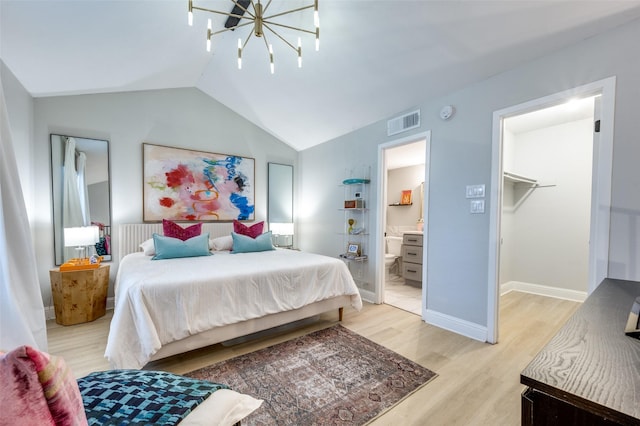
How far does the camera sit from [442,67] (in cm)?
253

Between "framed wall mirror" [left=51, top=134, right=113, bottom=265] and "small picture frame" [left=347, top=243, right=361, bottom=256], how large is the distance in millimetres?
3107

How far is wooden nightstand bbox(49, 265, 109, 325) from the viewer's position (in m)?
2.84

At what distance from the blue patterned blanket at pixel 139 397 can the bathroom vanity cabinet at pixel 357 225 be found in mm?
2903

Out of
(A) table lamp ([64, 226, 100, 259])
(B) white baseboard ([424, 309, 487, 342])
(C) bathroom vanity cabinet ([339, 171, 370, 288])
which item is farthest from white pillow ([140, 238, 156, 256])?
(B) white baseboard ([424, 309, 487, 342])

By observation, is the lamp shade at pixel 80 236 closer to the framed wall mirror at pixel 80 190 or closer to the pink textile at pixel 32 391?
the framed wall mirror at pixel 80 190

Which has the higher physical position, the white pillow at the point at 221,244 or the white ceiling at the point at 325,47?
the white ceiling at the point at 325,47

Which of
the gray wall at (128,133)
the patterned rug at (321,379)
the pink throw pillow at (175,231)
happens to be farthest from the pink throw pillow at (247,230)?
the patterned rug at (321,379)

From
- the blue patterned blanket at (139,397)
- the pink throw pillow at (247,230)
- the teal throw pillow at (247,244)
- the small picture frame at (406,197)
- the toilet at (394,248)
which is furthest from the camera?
the small picture frame at (406,197)

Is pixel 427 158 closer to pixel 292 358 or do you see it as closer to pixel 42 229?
pixel 292 358

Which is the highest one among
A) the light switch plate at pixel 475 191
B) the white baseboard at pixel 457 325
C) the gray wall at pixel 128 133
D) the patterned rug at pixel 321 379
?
the gray wall at pixel 128 133

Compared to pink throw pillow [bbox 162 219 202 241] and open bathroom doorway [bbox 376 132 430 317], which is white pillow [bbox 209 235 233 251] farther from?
open bathroom doorway [bbox 376 132 430 317]

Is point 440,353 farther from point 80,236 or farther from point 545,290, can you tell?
point 80,236

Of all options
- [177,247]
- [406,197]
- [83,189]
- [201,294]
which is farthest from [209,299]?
[406,197]

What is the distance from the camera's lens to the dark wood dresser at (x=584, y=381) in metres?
0.50
